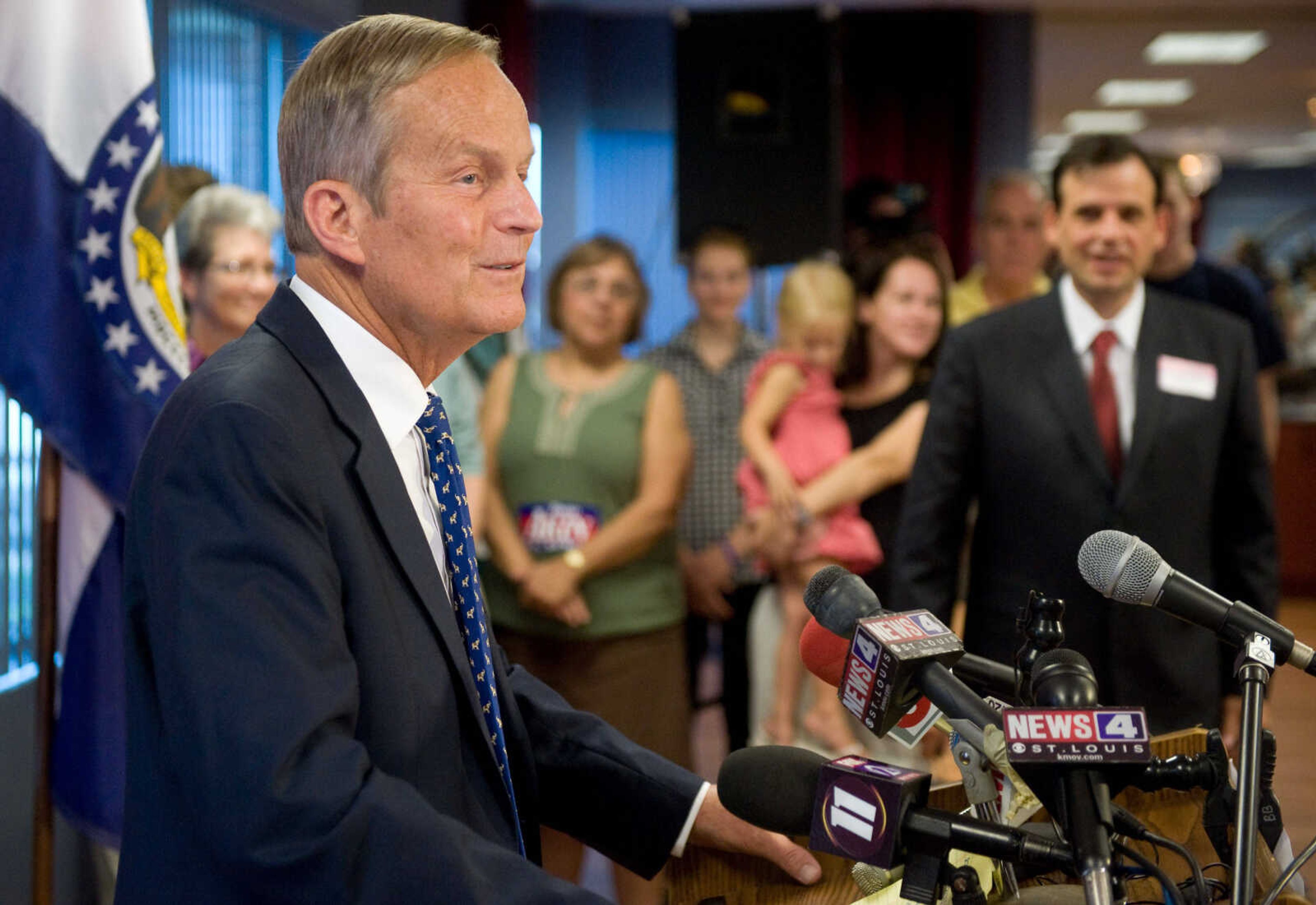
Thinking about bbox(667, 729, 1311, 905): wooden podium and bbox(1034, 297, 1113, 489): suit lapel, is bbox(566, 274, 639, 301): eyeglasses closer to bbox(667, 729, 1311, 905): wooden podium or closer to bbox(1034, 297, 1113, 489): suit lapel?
bbox(1034, 297, 1113, 489): suit lapel

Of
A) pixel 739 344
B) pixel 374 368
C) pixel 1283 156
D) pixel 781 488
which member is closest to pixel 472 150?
pixel 374 368

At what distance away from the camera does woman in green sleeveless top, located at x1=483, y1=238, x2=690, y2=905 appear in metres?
3.12

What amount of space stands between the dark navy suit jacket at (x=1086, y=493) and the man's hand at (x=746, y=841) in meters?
1.12

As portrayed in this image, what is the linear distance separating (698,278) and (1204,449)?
7.31 ft

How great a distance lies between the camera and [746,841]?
120 cm

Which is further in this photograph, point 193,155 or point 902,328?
point 193,155

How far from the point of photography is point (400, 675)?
3.42 feet

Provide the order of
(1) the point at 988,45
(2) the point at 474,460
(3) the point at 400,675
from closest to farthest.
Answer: (3) the point at 400,675 < (2) the point at 474,460 < (1) the point at 988,45

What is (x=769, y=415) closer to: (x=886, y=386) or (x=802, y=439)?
(x=802, y=439)

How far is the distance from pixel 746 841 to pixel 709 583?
2.71 m

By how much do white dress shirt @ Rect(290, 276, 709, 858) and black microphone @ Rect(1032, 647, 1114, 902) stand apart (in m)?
0.55

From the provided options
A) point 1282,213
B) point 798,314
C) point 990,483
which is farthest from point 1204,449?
point 1282,213

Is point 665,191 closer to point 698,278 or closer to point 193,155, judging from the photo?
point 698,278

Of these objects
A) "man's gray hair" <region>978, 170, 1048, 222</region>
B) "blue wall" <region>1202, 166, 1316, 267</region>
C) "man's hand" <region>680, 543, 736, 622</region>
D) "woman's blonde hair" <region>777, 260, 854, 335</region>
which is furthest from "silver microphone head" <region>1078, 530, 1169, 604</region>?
"blue wall" <region>1202, 166, 1316, 267</region>
